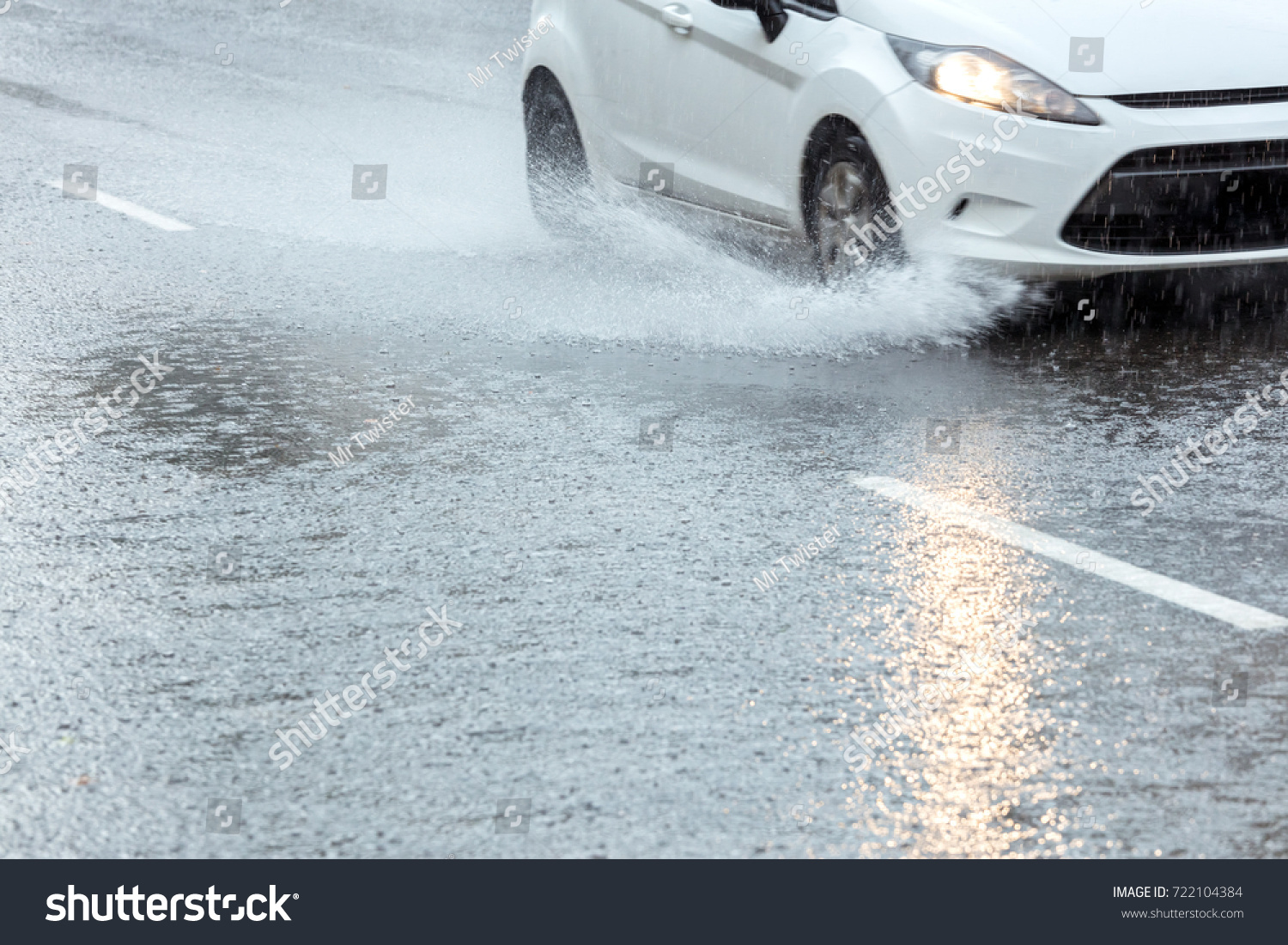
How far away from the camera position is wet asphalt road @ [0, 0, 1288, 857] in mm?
3348

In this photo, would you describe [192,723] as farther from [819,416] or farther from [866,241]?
[866,241]

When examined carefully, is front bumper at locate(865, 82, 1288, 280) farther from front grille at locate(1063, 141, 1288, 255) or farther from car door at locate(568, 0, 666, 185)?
car door at locate(568, 0, 666, 185)

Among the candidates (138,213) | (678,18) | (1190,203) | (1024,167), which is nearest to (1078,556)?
(1024,167)

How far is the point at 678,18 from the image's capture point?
25.1 ft

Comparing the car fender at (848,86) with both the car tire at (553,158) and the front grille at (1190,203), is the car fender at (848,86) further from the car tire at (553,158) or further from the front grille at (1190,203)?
the car tire at (553,158)

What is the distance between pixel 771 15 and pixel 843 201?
85 centimetres

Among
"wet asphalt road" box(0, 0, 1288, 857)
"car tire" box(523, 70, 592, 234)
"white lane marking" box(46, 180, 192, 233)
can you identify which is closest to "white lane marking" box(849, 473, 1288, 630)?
"wet asphalt road" box(0, 0, 1288, 857)

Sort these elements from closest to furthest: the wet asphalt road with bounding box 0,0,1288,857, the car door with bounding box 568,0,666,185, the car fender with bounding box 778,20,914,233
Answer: the wet asphalt road with bounding box 0,0,1288,857
the car fender with bounding box 778,20,914,233
the car door with bounding box 568,0,666,185

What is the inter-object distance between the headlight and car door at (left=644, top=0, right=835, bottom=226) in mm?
554

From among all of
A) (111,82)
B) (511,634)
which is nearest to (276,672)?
(511,634)

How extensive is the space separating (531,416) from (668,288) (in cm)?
182

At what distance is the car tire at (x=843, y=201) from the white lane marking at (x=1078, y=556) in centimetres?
174

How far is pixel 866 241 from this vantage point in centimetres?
686

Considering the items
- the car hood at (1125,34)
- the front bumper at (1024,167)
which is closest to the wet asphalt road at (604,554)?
the front bumper at (1024,167)
